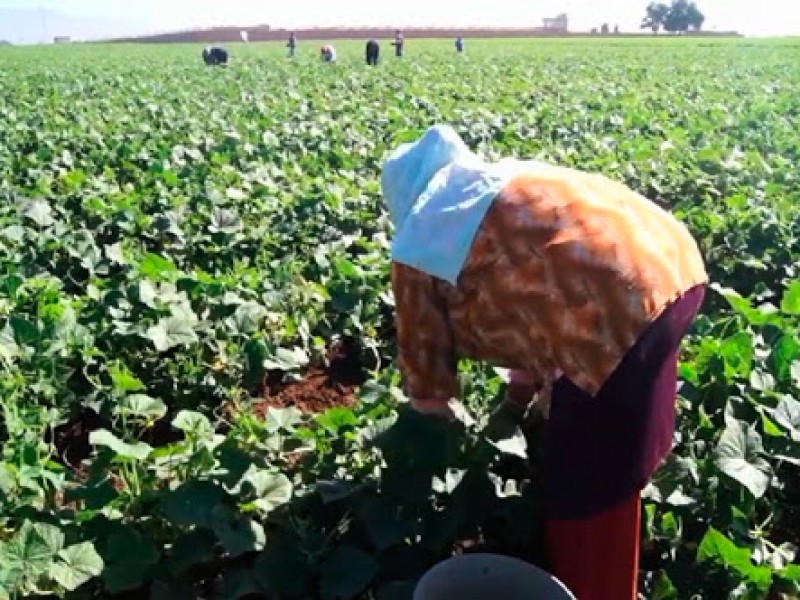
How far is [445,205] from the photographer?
2.31m

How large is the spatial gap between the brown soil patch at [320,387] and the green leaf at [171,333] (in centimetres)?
43

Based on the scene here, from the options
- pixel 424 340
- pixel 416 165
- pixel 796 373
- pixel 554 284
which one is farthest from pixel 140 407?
pixel 796 373

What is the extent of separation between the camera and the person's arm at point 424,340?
2414mm

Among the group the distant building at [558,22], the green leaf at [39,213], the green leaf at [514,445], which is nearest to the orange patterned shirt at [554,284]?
the green leaf at [514,445]

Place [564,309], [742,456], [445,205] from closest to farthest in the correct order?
[564,309]
[445,205]
[742,456]

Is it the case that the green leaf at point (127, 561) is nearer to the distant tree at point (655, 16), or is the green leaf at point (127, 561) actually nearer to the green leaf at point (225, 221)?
the green leaf at point (225, 221)

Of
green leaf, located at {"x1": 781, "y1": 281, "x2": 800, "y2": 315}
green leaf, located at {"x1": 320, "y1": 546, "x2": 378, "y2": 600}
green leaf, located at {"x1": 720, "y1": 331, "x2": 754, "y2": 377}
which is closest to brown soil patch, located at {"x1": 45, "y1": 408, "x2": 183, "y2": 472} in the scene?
green leaf, located at {"x1": 320, "y1": 546, "x2": 378, "y2": 600}

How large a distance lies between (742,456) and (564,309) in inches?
38.5

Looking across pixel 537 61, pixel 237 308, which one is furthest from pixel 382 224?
pixel 537 61

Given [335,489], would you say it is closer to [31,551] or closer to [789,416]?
[31,551]

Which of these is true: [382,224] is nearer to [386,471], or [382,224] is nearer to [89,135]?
[386,471]

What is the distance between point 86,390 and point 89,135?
243 inches

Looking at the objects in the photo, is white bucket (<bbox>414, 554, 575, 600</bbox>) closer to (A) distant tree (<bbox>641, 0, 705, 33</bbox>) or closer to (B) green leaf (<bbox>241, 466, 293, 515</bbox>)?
(B) green leaf (<bbox>241, 466, 293, 515</bbox>)

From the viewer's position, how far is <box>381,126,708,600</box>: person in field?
218 centimetres
